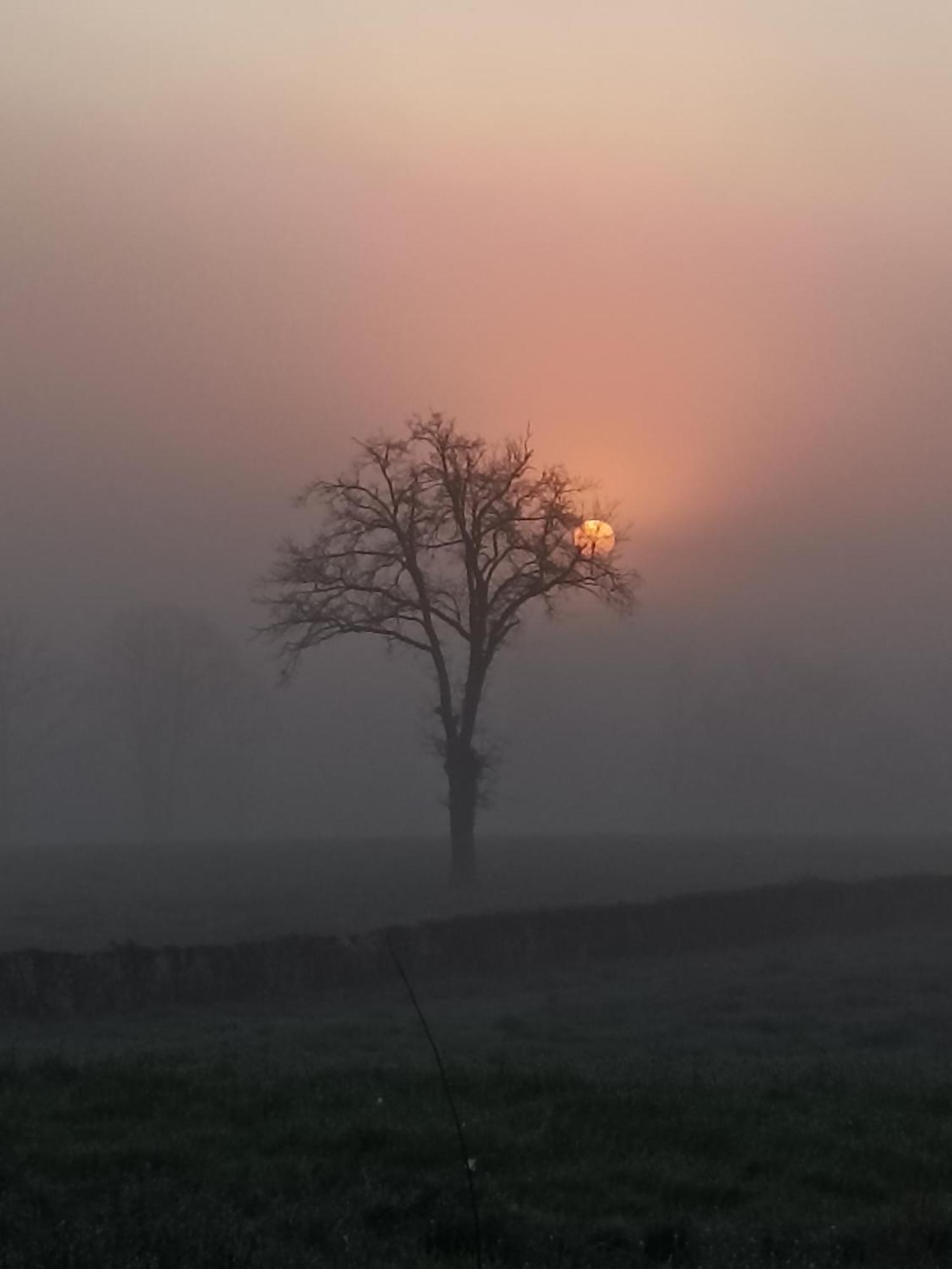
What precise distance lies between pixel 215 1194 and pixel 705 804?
4809 inches

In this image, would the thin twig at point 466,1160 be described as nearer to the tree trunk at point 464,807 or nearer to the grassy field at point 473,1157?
the grassy field at point 473,1157

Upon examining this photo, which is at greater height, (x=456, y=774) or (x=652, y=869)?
(x=456, y=774)

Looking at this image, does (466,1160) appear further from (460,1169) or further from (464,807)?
(464,807)

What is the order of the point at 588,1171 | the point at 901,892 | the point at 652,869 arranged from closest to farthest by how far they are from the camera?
the point at 588,1171
the point at 901,892
the point at 652,869

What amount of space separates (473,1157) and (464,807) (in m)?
35.9

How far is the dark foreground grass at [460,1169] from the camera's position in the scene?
7.83m

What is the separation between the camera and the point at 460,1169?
9164 mm

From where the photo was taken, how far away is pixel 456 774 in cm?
4528

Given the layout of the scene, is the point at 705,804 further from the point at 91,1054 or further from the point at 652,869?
the point at 91,1054

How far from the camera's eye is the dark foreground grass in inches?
308

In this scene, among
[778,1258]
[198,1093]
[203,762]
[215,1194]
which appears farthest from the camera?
[203,762]

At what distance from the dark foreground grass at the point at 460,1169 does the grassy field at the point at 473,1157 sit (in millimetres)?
21

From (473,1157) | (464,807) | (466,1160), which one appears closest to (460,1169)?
(473,1157)

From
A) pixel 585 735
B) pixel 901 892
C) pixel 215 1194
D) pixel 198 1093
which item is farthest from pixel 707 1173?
pixel 585 735
